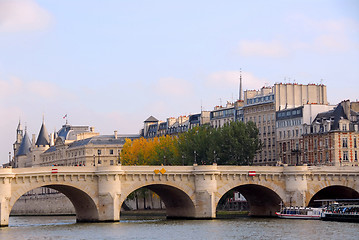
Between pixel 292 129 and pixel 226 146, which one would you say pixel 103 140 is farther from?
pixel 226 146

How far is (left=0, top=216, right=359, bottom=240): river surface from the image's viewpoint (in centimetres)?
8250

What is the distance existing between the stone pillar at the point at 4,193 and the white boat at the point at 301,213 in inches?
1188

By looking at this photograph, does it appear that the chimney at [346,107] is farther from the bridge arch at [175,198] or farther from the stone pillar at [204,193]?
the stone pillar at [204,193]

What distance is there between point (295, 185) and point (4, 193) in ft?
108

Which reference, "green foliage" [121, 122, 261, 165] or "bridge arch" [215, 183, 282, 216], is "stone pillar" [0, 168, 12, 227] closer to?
"bridge arch" [215, 183, 282, 216]

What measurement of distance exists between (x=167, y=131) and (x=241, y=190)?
63.1 m

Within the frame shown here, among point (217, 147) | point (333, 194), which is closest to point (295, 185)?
point (333, 194)

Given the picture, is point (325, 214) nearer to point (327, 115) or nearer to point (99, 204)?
point (99, 204)

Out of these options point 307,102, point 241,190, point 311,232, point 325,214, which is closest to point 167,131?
point 307,102

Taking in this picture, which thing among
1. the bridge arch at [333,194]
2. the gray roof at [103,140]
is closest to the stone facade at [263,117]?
the bridge arch at [333,194]

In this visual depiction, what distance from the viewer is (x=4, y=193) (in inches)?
3701

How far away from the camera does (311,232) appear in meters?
85.0

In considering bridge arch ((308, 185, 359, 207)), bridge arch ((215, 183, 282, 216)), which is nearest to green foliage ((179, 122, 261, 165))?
bridge arch ((215, 183, 282, 216))

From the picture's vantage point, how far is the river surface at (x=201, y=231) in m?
82.5
